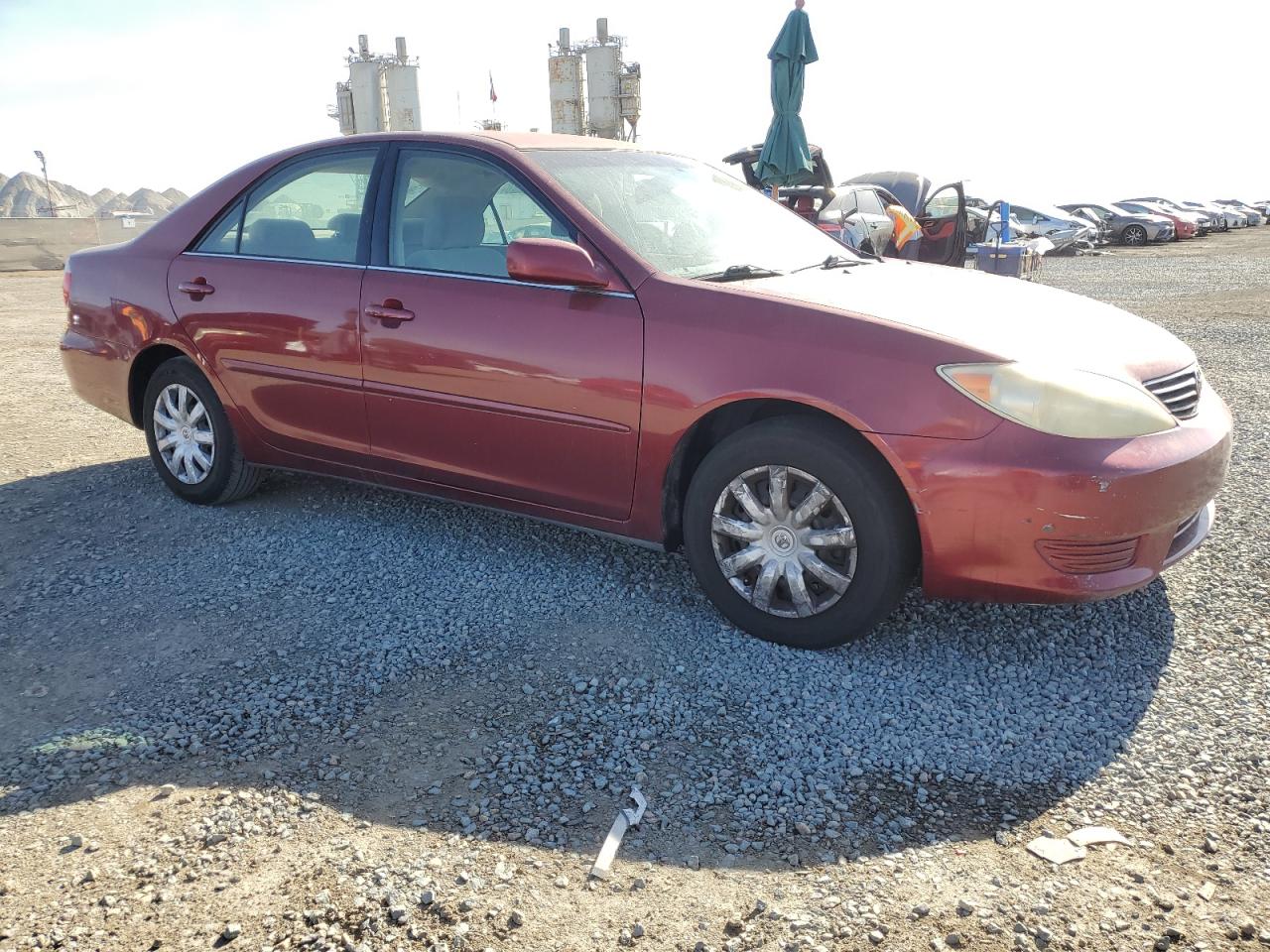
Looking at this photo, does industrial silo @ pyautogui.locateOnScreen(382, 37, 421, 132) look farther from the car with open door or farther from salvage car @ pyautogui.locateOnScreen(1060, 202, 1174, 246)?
the car with open door

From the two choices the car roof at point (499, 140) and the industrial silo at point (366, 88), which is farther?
the industrial silo at point (366, 88)

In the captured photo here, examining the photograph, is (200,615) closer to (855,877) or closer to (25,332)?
(855,877)

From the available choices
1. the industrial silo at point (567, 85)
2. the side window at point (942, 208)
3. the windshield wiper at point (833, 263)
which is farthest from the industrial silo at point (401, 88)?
the windshield wiper at point (833, 263)

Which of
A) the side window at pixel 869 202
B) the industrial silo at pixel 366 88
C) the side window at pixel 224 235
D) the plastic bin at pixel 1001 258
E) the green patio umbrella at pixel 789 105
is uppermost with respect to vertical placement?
the industrial silo at pixel 366 88

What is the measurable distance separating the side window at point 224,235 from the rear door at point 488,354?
895 mm

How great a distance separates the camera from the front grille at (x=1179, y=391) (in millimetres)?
3195

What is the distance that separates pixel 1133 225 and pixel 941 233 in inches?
907

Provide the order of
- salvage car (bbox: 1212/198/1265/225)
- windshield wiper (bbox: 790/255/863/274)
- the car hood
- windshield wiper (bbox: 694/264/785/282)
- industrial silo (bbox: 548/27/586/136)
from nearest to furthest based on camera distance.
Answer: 1. the car hood
2. windshield wiper (bbox: 694/264/785/282)
3. windshield wiper (bbox: 790/255/863/274)
4. salvage car (bbox: 1212/198/1265/225)
5. industrial silo (bbox: 548/27/586/136)

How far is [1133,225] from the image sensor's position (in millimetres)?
32000

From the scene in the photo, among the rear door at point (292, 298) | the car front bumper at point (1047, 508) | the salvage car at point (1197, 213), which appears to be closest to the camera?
the car front bumper at point (1047, 508)

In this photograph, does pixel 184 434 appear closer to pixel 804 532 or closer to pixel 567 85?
pixel 804 532

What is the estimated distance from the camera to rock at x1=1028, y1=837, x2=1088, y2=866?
235 cm

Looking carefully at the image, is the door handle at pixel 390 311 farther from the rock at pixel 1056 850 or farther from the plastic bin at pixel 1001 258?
the plastic bin at pixel 1001 258

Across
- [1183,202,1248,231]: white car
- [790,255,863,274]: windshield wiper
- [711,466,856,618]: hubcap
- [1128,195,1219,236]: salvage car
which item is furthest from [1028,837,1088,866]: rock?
[1183,202,1248,231]: white car
